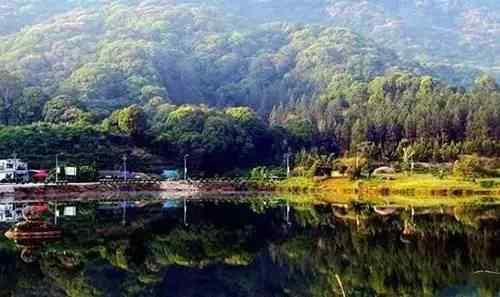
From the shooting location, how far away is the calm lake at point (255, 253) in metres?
27.2

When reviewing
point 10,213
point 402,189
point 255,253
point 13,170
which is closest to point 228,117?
point 13,170

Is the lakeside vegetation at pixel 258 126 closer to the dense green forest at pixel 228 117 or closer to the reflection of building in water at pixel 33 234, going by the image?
the dense green forest at pixel 228 117

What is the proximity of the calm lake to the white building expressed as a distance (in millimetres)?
32444

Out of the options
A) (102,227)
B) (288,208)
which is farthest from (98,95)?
(102,227)

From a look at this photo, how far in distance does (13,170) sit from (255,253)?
58.1 meters

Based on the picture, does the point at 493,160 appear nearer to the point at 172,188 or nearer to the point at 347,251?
the point at 172,188

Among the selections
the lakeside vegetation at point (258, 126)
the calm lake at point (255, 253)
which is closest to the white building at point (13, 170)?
the lakeside vegetation at point (258, 126)

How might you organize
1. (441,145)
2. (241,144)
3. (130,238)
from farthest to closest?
→ (241,144), (441,145), (130,238)

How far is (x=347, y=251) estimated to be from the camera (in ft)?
115

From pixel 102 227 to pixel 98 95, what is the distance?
101357 millimetres

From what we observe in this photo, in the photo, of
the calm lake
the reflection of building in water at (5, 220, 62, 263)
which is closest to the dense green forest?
the calm lake

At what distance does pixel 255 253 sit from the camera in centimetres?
3562

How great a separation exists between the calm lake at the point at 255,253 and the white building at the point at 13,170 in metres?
32.4

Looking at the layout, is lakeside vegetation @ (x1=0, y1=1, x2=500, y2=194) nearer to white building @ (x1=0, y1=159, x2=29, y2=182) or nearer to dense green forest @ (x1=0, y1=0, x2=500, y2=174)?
dense green forest @ (x1=0, y1=0, x2=500, y2=174)
